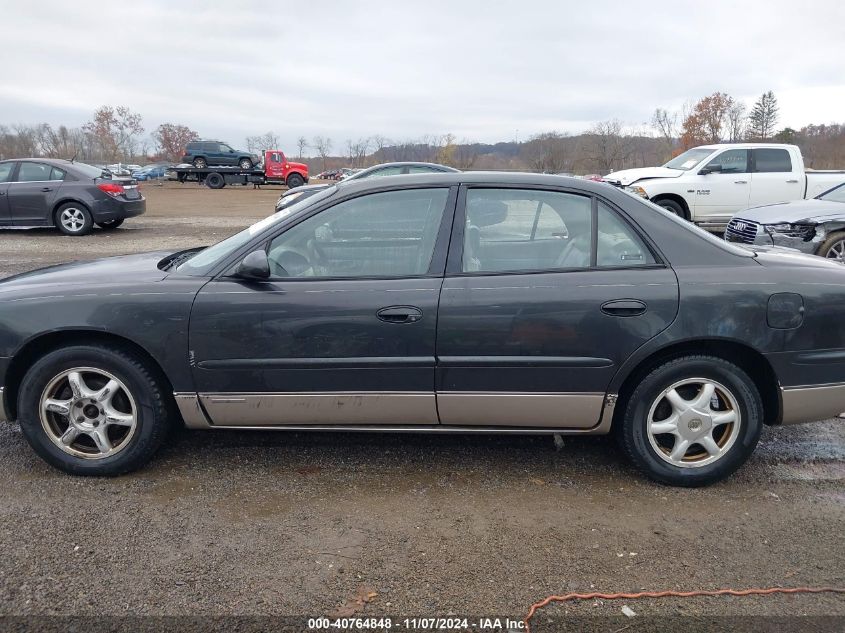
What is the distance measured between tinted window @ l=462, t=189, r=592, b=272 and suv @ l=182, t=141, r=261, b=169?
36987mm

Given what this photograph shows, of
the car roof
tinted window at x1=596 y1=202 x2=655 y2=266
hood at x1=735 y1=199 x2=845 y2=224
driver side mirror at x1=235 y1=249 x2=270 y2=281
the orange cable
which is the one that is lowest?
the orange cable

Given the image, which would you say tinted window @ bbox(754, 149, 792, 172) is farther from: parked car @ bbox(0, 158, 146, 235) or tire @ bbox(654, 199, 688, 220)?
parked car @ bbox(0, 158, 146, 235)

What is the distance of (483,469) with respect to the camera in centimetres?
340

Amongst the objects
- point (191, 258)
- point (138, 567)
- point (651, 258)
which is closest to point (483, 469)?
point (651, 258)

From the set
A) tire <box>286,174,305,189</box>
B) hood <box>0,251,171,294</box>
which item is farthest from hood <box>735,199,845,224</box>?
tire <box>286,174,305,189</box>

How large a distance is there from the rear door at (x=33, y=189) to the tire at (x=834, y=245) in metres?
12.7

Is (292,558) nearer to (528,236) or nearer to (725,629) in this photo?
(725,629)

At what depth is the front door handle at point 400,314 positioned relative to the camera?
304 centimetres

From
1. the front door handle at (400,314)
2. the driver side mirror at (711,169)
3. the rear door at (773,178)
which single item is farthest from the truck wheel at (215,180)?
the front door handle at (400,314)

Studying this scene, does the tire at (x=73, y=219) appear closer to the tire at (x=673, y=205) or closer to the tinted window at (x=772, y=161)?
the tire at (x=673, y=205)

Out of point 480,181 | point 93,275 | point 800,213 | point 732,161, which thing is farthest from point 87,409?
point 732,161

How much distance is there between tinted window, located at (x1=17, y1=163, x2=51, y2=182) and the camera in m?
12.2

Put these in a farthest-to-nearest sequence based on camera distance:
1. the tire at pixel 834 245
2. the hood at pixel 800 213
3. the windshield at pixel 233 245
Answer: the hood at pixel 800 213 < the tire at pixel 834 245 < the windshield at pixel 233 245

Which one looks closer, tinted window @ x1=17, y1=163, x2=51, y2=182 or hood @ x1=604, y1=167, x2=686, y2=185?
tinted window @ x1=17, y1=163, x2=51, y2=182
